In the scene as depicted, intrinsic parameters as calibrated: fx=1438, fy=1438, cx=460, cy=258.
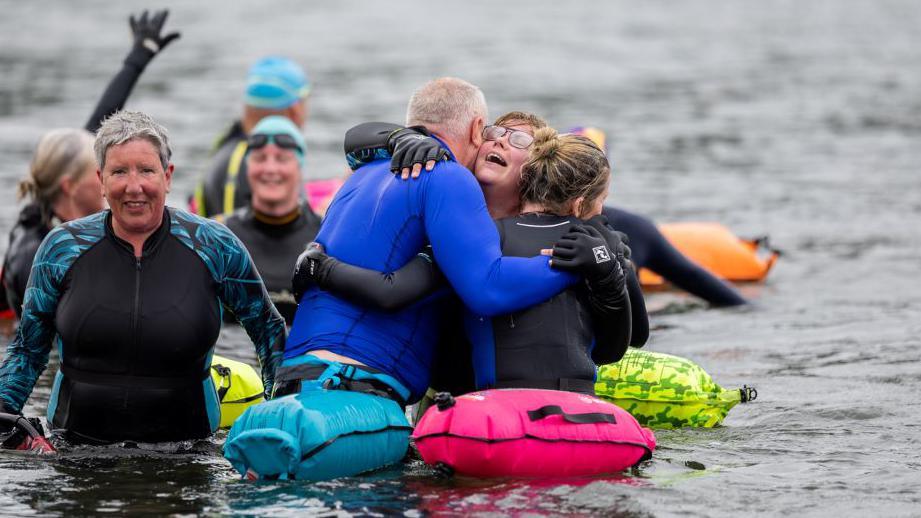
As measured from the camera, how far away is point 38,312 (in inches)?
238

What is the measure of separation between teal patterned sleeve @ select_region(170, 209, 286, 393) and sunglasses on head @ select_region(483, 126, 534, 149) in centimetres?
123

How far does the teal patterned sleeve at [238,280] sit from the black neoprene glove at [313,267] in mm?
224

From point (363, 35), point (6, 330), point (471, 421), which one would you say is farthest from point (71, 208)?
point (363, 35)

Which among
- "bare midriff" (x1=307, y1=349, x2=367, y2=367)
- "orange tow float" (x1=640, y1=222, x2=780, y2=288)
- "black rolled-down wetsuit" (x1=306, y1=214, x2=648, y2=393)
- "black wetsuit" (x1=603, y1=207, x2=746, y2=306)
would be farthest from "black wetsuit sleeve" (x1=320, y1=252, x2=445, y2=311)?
"orange tow float" (x1=640, y1=222, x2=780, y2=288)

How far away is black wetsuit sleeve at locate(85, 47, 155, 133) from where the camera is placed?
31.5ft

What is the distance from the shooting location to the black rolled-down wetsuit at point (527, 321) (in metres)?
5.99

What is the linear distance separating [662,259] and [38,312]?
510 centimetres

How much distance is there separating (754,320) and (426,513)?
6.02 m

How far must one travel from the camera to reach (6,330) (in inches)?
402

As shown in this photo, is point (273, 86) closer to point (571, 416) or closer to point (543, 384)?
point (543, 384)

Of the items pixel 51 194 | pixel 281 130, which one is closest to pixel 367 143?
pixel 51 194

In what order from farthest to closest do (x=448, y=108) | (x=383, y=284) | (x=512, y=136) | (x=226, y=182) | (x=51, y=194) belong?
1. (x=226, y=182)
2. (x=51, y=194)
3. (x=512, y=136)
4. (x=448, y=108)
5. (x=383, y=284)

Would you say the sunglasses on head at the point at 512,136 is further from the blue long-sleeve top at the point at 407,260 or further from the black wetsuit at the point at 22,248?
the black wetsuit at the point at 22,248

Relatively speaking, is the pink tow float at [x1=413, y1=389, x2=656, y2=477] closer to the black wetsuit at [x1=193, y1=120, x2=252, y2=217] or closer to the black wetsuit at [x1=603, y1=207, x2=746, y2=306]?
the black wetsuit at [x1=603, y1=207, x2=746, y2=306]
